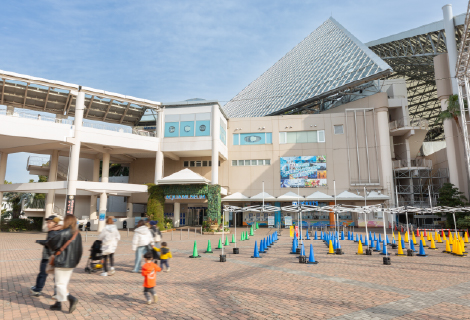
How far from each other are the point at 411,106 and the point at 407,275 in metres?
65.5

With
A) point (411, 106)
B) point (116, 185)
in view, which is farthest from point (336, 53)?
point (116, 185)

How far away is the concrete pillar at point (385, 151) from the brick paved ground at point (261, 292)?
2594 centimetres

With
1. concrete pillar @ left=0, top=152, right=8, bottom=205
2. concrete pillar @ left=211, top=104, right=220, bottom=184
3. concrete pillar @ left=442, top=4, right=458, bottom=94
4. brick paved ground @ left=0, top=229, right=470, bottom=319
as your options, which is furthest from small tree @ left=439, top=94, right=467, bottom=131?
concrete pillar @ left=0, top=152, right=8, bottom=205

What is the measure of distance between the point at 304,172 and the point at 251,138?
797 centimetres

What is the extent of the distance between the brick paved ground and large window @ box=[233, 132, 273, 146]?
28571mm

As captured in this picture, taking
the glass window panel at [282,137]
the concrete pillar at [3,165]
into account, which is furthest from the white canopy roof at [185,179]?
the concrete pillar at [3,165]

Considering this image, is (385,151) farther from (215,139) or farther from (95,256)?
(95,256)

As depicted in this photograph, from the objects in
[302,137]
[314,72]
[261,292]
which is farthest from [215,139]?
[261,292]

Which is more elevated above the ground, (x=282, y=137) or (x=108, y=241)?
(x=282, y=137)

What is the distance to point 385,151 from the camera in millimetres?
37000

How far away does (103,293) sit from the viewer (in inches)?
283

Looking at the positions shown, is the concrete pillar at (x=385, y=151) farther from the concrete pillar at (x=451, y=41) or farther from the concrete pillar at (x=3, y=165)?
the concrete pillar at (x=3, y=165)

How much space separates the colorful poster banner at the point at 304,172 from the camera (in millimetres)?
37594

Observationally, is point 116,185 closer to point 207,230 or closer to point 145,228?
point 207,230
